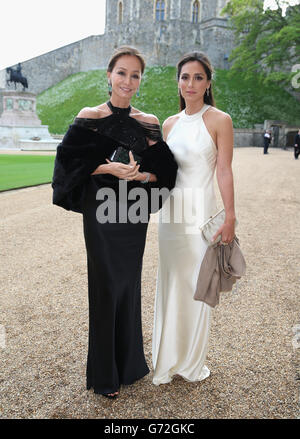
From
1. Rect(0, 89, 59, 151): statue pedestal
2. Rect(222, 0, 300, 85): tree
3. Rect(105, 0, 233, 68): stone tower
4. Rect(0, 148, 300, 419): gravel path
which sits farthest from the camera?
Rect(105, 0, 233, 68): stone tower

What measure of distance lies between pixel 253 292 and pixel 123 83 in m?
2.76

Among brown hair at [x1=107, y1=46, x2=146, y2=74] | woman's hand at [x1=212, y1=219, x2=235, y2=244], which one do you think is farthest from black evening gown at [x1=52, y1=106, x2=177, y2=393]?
woman's hand at [x1=212, y1=219, x2=235, y2=244]

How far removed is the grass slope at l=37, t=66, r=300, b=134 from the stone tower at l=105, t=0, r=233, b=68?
3.99 meters

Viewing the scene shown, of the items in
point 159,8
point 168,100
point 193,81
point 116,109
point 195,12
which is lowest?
point 116,109

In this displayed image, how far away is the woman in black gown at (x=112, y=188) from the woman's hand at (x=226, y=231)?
1.36ft

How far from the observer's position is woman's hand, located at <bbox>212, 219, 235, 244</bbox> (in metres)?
2.41

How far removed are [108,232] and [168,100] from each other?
34.7m

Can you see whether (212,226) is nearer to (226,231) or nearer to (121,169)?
(226,231)

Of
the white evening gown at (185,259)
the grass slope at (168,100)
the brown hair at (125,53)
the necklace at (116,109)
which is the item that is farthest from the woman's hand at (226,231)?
the grass slope at (168,100)

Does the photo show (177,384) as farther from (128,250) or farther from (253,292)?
(253,292)

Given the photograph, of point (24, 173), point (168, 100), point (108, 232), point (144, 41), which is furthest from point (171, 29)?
point (108, 232)

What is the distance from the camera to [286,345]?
3.08 m

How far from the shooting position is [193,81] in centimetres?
237

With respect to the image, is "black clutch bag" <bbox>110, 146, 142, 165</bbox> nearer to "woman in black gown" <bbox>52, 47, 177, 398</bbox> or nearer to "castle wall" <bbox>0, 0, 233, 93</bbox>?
"woman in black gown" <bbox>52, 47, 177, 398</bbox>
